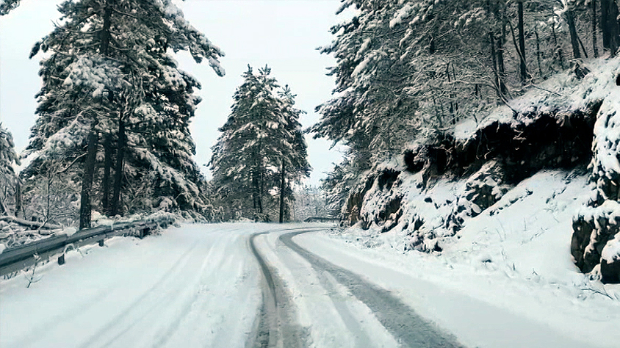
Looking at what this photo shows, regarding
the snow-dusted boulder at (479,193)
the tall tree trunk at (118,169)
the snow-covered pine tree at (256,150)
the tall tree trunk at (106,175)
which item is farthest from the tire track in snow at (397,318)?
the snow-covered pine tree at (256,150)

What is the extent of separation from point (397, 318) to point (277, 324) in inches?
63.1

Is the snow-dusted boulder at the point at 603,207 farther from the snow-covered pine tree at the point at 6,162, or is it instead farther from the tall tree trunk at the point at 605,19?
the snow-covered pine tree at the point at 6,162

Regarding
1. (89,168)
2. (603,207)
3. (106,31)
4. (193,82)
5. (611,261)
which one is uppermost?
(106,31)

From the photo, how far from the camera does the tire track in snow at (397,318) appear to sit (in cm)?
420

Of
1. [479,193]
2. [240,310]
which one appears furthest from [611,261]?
[479,193]

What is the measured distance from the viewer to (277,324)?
4855 mm

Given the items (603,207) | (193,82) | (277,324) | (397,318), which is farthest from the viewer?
(193,82)

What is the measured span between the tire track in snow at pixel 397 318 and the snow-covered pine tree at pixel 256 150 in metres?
28.8

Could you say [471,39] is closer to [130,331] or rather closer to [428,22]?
[428,22]

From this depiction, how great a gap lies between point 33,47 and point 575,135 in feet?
56.0

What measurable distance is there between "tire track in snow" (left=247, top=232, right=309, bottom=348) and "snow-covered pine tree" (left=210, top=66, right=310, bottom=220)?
29.0 meters

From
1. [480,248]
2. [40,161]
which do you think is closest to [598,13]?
[480,248]

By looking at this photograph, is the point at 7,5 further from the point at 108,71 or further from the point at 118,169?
the point at 118,169

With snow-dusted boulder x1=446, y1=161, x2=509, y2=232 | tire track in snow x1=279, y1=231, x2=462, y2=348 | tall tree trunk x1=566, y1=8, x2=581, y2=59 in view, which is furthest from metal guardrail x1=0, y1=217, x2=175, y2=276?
tall tree trunk x1=566, y1=8, x2=581, y2=59
